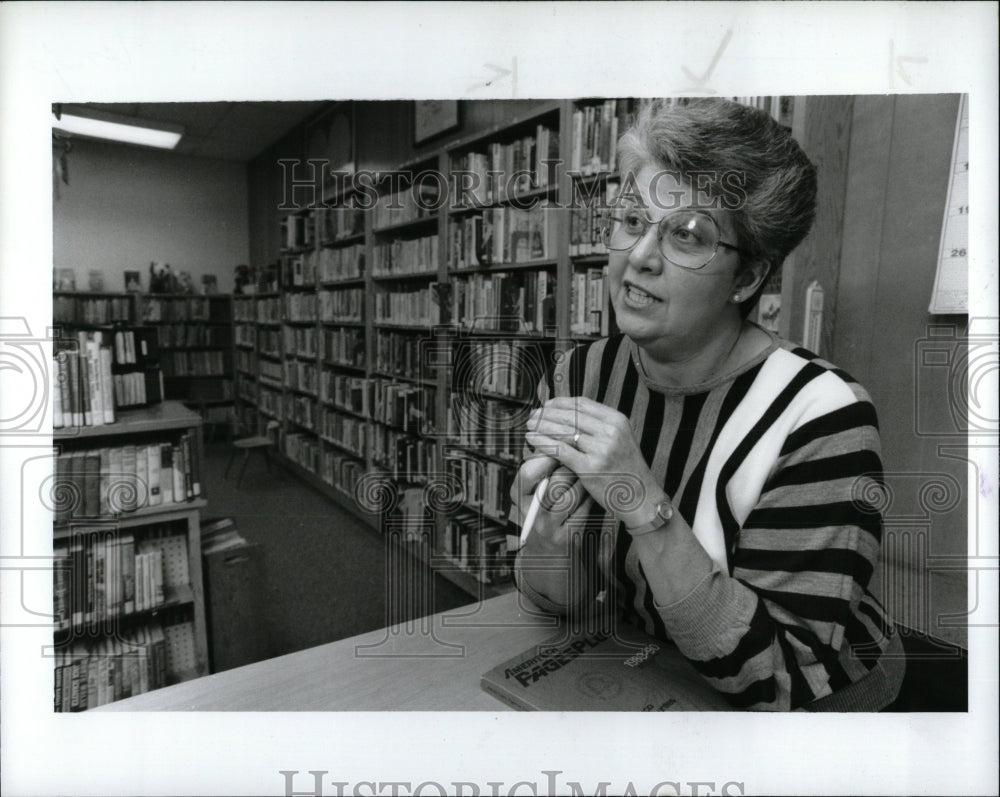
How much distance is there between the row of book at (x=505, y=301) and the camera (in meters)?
1.70

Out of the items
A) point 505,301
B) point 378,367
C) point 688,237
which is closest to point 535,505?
point 688,237

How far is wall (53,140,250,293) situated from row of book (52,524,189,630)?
1.61 feet

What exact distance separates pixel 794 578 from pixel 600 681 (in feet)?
0.95

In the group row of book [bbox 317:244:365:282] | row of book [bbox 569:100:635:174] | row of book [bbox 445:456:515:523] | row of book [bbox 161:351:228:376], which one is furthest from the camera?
row of book [bbox 317:244:365:282]

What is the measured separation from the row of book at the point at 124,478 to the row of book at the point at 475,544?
0.77 meters

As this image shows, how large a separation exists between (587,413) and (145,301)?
1150mm

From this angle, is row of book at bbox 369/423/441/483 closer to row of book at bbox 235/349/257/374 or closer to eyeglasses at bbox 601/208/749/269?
row of book at bbox 235/349/257/374

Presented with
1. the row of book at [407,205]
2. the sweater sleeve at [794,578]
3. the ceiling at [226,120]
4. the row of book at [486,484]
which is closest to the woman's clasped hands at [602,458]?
the sweater sleeve at [794,578]

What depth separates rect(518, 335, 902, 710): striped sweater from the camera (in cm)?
72

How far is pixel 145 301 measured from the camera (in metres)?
1.37

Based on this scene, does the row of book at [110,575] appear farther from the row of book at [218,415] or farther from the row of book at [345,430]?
the row of book at [345,430]

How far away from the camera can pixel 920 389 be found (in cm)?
93

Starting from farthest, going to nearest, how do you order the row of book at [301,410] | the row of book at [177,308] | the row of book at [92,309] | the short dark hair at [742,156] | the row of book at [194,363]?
the row of book at [301,410] → the row of book at [194,363] → the row of book at [177,308] → the row of book at [92,309] → the short dark hair at [742,156]

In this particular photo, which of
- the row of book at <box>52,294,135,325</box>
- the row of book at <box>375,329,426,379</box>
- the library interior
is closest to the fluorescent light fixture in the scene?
the library interior
